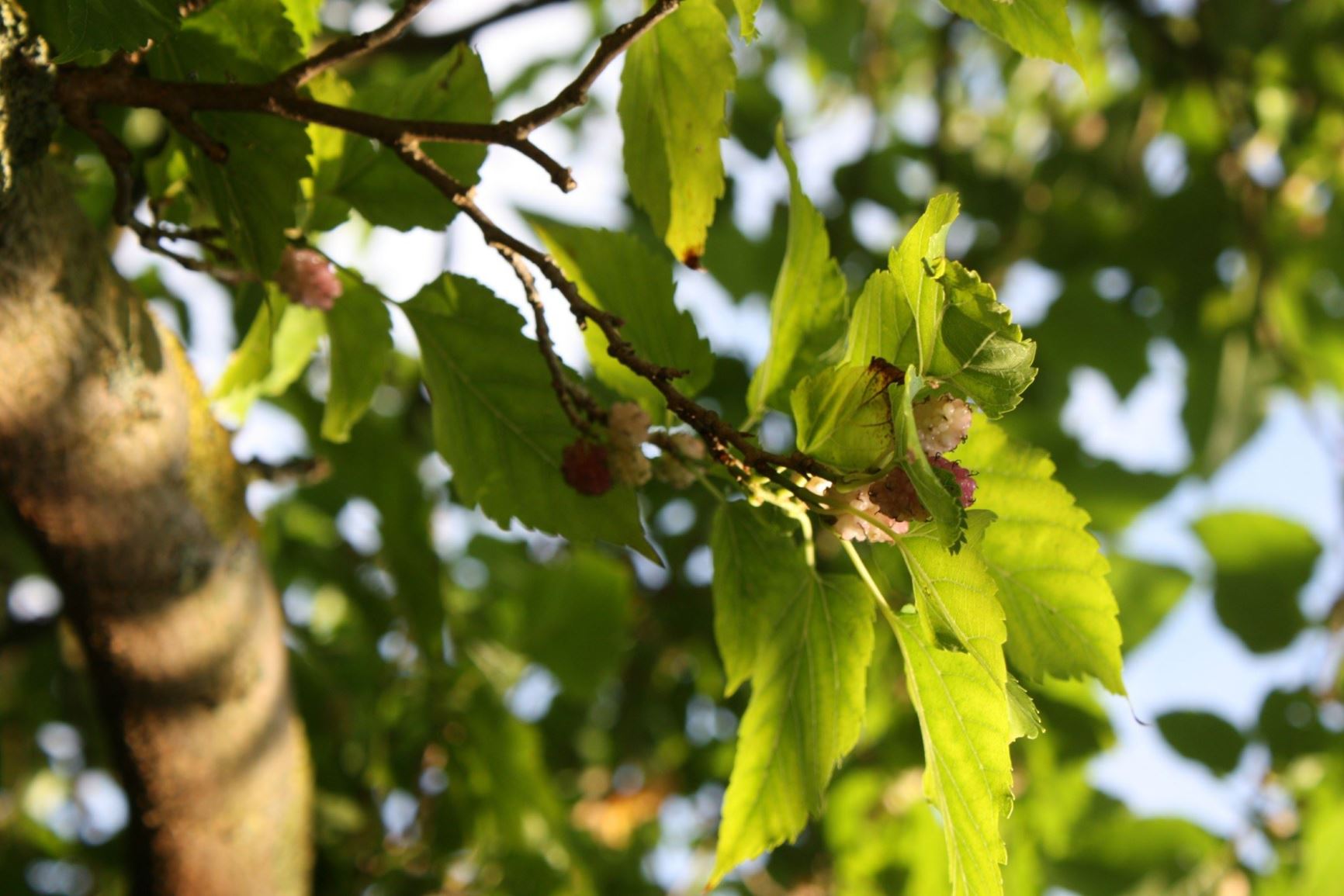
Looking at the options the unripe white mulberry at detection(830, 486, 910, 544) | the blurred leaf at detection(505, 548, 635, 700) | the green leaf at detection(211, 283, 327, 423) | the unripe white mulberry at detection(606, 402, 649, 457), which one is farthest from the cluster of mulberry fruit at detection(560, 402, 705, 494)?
the blurred leaf at detection(505, 548, 635, 700)

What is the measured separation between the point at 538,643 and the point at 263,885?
53 cm

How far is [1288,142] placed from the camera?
5.74 feet

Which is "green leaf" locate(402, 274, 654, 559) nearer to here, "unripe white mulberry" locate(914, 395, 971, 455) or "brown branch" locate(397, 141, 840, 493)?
"brown branch" locate(397, 141, 840, 493)

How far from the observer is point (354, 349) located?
25.3 inches

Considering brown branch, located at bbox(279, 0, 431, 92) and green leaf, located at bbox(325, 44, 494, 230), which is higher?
brown branch, located at bbox(279, 0, 431, 92)

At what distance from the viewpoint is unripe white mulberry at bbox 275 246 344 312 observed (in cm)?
60

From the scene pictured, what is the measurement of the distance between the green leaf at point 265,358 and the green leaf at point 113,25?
221 mm

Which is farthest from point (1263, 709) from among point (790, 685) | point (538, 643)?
point (790, 685)

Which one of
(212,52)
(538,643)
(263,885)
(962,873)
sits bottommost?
(538,643)

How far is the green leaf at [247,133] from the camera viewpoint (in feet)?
1.63

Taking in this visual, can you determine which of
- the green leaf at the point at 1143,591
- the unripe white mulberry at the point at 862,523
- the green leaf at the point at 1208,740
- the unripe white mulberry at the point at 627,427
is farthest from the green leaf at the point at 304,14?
the green leaf at the point at 1208,740

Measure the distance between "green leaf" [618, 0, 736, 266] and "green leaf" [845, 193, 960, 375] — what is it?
5.5 inches

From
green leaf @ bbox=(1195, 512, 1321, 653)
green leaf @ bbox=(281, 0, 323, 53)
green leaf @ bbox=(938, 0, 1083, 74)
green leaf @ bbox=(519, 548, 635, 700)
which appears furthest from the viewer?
green leaf @ bbox=(519, 548, 635, 700)

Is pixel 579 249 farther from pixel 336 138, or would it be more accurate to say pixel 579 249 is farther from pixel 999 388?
pixel 999 388
